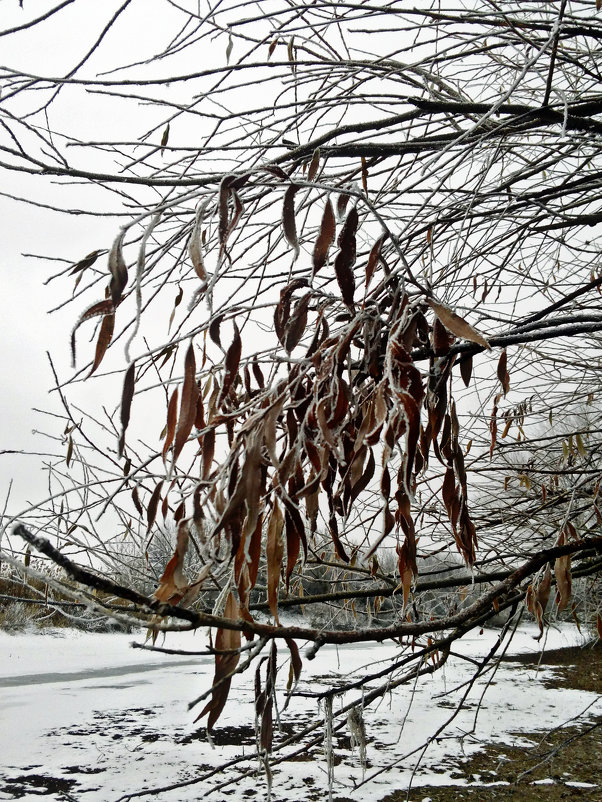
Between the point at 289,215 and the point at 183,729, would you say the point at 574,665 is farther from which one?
the point at 289,215

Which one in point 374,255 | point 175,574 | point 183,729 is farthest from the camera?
point 183,729

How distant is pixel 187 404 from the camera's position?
35.5 inches

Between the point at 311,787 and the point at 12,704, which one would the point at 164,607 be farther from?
the point at 12,704

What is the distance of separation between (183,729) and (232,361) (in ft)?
22.5

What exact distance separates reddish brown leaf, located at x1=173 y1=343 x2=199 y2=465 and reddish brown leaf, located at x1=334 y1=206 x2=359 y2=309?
10.4 inches

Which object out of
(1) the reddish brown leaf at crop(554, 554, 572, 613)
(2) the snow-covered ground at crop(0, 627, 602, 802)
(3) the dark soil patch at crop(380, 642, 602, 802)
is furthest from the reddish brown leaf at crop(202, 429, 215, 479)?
(3) the dark soil patch at crop(380, 642, 602, 802)

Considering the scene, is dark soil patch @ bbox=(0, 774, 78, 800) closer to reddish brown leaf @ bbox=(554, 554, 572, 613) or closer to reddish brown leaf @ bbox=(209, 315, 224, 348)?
reddish brown leaf @ bbox=(554, 554, 572, 613)

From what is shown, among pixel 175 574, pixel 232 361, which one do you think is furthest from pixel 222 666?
pixel 232 361

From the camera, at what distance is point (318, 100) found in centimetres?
194

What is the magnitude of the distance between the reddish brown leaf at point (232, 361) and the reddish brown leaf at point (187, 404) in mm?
89

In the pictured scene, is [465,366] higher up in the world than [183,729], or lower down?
higher up

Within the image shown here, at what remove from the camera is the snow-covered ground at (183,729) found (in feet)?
16.4

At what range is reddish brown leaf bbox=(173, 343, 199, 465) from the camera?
2.89 ft

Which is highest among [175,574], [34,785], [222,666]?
[175,574]
